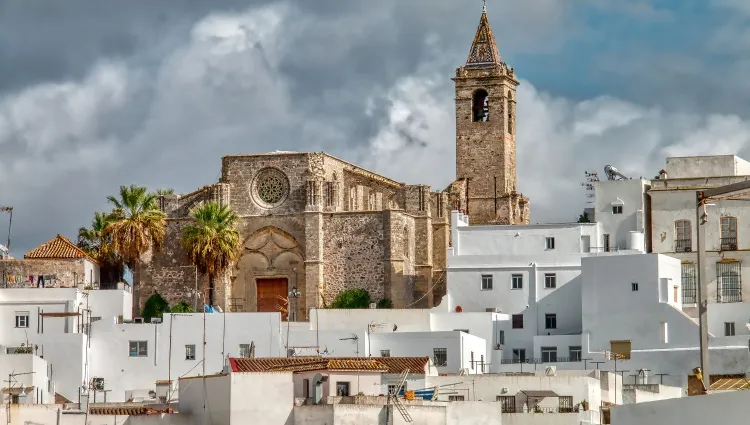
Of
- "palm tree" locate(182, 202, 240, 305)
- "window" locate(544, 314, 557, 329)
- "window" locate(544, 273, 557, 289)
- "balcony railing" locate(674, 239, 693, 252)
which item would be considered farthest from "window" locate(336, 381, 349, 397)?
"balcony railing" locate(674, 239, 693, 252)

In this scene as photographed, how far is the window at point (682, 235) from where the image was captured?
2837 inches

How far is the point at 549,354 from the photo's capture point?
68312mm

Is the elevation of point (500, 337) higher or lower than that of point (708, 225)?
lower

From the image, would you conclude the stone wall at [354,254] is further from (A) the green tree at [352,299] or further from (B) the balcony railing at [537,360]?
(B) the balcony railing at [537,360]

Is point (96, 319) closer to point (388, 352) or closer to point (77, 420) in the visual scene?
point (388, 352)

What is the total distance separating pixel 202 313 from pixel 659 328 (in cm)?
1731

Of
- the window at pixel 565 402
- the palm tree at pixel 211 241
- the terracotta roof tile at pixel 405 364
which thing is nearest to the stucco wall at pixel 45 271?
the palm tree at pixel 211 241

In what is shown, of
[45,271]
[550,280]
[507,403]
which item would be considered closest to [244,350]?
[45,271]

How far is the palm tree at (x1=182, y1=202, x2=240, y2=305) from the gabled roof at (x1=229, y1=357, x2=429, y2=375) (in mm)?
19039

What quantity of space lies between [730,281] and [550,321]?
23.5 feet

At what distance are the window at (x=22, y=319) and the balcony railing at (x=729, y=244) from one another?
27341 mm

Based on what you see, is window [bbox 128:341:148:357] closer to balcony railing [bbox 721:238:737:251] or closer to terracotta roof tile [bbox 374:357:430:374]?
terracotta roof tile [bbox 374:357:430:374]

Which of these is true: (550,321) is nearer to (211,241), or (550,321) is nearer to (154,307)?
(211,241)

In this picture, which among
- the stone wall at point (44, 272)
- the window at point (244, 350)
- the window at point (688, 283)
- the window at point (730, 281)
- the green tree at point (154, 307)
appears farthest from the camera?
the green tree at point (154, 307)
